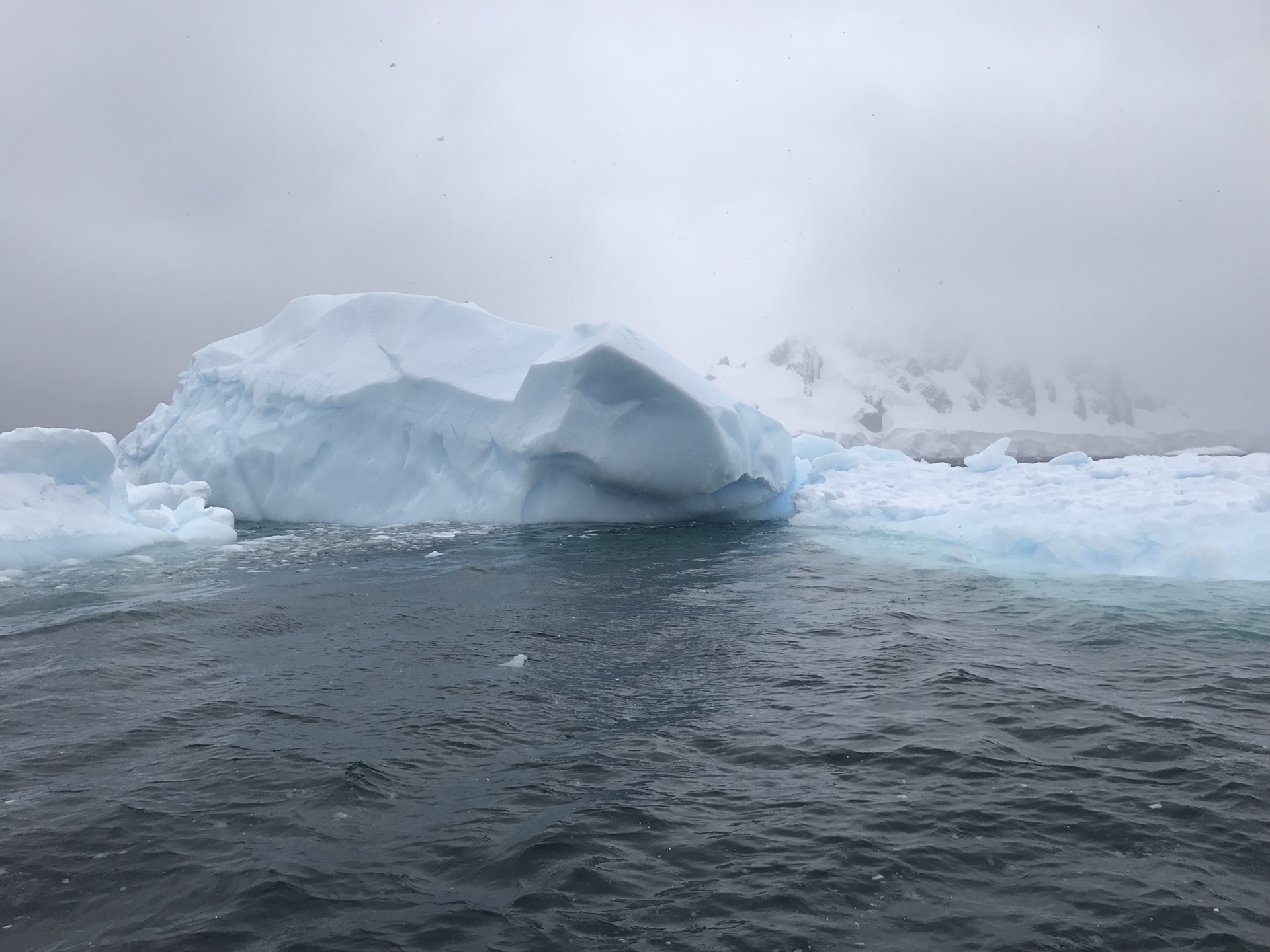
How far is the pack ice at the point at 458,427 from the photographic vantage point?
15.8m

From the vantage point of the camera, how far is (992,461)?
2089 cm

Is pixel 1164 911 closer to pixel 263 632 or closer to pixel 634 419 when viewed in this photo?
pixel 263 632

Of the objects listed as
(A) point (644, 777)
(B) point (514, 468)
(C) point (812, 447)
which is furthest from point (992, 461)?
(A) point (644, 777)

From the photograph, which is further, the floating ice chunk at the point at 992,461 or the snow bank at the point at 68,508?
the floating ice chunk at the point at 992,461

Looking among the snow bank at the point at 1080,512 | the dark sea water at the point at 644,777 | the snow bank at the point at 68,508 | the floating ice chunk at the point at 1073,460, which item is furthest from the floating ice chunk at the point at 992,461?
the snow bank at the point at 68,508

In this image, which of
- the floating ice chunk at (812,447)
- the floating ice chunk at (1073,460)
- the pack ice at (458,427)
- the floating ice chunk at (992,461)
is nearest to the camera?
the pack ice at (458,427)

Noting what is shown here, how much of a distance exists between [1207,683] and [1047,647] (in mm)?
1328

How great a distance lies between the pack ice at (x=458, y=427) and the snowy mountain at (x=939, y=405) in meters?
78.8

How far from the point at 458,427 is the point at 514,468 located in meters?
1.75

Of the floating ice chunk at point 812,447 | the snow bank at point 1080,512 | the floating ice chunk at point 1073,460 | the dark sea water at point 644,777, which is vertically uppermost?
the floating ice chunk at point 812,447

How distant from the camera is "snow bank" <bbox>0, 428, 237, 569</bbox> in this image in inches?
511

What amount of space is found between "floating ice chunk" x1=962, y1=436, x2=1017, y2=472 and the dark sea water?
11878 millimetres

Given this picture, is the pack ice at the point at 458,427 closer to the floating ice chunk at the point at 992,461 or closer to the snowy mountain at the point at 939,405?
the floating ice chunk at the point at 992,461

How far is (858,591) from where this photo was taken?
10.1 metres
